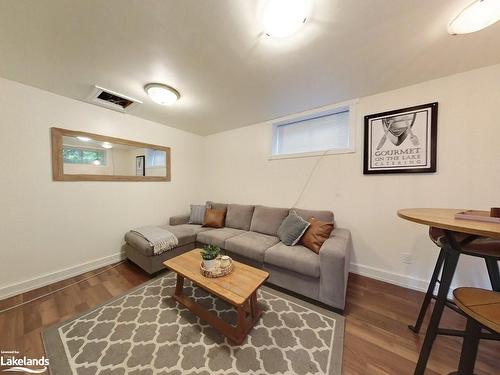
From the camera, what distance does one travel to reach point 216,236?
257cm

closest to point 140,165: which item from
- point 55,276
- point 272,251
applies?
point 55,276

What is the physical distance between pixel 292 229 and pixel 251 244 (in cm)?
56

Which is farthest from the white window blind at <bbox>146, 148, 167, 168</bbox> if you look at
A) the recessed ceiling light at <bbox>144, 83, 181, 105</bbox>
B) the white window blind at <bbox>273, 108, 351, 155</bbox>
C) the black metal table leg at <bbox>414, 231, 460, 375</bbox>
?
the black metal table leg at <bbox>414, 231, 460, 375</bbox>

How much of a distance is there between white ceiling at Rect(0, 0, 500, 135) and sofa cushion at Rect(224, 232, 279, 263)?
1901mm

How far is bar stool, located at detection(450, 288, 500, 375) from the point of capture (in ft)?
A: 2.54

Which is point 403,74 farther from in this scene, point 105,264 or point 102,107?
point 105,264

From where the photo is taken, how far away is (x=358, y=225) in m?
2.32

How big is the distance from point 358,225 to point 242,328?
6.17ft

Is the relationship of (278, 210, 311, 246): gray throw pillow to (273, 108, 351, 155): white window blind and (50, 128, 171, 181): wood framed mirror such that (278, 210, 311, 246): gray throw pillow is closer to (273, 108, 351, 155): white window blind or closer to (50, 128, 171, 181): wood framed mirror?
(273, 108, 351, 155): white window blind

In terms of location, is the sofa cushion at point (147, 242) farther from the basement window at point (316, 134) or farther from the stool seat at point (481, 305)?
the stool seat at point (481, 305)

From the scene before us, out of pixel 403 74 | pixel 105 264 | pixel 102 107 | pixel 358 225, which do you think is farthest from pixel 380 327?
pixel 102 107

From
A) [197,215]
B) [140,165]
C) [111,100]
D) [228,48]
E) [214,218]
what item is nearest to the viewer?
[228,48]

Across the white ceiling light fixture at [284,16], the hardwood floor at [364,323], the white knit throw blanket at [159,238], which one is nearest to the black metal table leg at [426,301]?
the hardwood floor at [364,323]

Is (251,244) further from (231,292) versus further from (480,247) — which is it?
(480,247)
